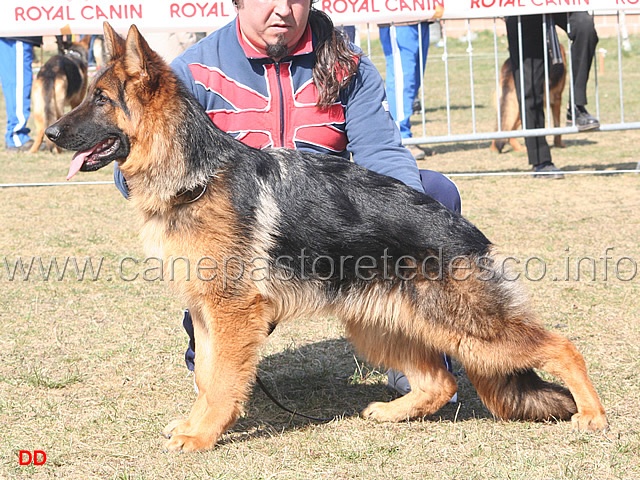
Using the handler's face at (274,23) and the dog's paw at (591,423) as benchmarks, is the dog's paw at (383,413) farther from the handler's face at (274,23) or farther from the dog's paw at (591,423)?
the handler's face at (274,23)

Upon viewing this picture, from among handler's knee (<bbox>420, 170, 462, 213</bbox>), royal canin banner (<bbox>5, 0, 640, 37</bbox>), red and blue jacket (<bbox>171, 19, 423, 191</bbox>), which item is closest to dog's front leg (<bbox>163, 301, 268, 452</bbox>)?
red and blue jacket (<bbox>171, 19, 423, 191</bbox>)

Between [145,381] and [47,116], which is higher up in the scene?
[47,116]

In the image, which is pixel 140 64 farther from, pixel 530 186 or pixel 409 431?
pixel 530 186

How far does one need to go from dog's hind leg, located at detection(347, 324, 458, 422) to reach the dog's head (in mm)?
1275

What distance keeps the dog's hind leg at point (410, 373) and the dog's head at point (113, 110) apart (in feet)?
4.18

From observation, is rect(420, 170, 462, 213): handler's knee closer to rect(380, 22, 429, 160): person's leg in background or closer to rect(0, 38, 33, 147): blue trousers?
rect(380, 22, 429, 160): person's leg in background

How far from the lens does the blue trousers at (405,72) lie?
9.41 m

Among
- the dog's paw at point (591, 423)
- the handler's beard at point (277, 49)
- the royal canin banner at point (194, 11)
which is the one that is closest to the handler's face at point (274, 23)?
the handler's beard at point (277, 49)

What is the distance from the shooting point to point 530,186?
822 centimetres

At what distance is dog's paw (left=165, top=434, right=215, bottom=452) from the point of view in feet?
10.4

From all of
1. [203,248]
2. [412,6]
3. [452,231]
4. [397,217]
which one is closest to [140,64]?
[203,248]

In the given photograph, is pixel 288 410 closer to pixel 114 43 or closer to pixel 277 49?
pixel 277 49

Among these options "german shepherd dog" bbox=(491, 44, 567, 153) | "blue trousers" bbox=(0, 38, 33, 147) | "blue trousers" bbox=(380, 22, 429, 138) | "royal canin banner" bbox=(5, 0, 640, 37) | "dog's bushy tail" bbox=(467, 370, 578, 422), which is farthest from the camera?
"blue trousers" bbox=(0, 38, 33, 147)

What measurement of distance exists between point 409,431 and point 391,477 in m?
0.52
